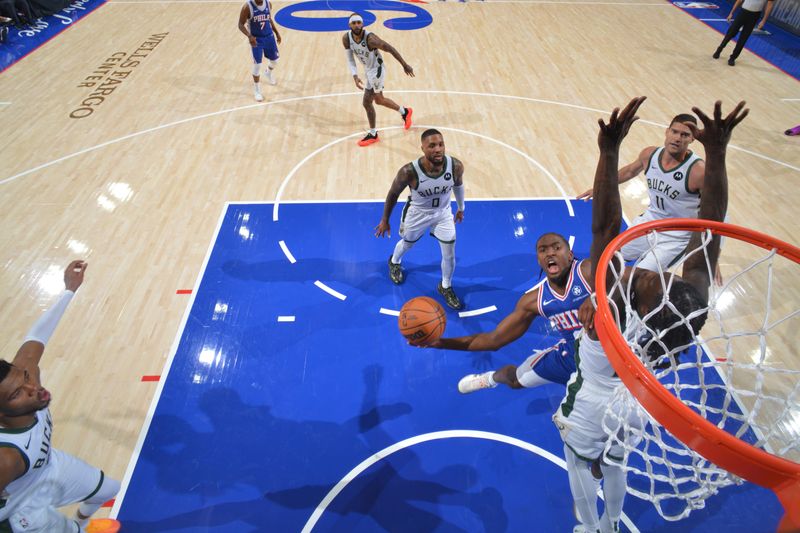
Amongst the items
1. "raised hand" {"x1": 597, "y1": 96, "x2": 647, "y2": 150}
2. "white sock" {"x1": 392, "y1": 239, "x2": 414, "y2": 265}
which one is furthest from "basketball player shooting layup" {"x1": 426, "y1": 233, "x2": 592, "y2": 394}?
"white sock" {"x1": 392, "y1": 239, "x2": 414, "y2": 265}

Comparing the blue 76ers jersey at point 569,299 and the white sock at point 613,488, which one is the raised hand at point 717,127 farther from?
the white sock at point 613,488

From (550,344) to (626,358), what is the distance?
2798 mm

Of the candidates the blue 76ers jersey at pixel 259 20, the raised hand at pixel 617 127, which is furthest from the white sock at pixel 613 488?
the blue 76ers jersey at pixel 259 20

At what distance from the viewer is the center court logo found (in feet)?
42.0

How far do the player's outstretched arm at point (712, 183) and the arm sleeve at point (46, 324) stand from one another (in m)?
3.88

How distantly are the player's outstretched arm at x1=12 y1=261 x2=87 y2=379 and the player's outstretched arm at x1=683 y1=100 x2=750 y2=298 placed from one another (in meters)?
3.83

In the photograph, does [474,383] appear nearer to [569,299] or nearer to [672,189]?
[569,299]

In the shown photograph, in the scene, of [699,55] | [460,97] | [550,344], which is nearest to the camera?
[550,344]

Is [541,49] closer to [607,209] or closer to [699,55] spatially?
[699,55]

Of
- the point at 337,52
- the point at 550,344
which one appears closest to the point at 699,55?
the point at 337,52

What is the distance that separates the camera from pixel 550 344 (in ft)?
15.7

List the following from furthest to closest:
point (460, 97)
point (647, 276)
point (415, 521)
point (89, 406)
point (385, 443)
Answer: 1. point (460, 97)
2. point (89, 406)
3. point (385, 443)
4. point (415, 521)
5. point (647, 276)

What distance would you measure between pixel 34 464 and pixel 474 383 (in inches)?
118

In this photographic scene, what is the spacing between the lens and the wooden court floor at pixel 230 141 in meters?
5.07
